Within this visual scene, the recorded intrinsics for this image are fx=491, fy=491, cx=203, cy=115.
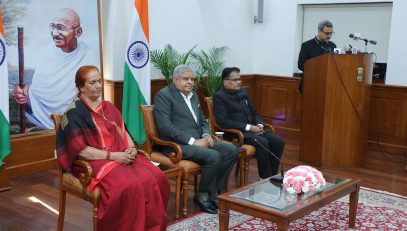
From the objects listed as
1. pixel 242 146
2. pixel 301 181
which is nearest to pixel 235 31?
pixel 242 146

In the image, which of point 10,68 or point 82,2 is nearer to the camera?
point 10,68

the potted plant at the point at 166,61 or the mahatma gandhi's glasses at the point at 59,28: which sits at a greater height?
the mahatma gandhi's glasses at the point at 59,28

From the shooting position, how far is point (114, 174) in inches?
119

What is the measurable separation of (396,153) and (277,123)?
5.80ft

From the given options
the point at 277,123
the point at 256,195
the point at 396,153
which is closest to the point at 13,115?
the point at 256,195

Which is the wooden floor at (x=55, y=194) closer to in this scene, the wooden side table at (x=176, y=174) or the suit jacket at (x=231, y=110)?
the wooden side table at (x=176, y=174)

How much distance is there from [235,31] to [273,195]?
422cm

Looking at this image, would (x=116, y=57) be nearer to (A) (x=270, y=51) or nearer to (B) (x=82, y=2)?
(B) (x=82, y=2)

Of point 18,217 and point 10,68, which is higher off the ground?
point 10,68

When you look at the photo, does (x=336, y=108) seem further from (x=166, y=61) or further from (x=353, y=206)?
(x=166, y=61)

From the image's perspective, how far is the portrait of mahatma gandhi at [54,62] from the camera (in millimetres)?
4703

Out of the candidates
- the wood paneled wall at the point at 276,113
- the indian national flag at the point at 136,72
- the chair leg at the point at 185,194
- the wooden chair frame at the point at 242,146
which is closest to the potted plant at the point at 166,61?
the wood paneled wall at the point at 276,113

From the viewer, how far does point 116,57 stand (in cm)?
533

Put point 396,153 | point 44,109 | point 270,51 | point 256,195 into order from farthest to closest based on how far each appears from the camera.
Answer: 1. point 270,51
2. point 396,153
3. point 44,109
4. point 256,195
